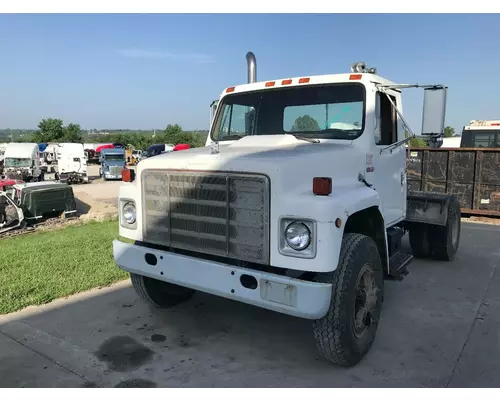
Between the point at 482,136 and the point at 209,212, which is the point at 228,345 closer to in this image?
the point at 209,212

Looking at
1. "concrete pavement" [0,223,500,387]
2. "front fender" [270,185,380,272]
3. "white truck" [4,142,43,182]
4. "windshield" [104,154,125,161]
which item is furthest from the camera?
"windshield" [104,154,125,161]

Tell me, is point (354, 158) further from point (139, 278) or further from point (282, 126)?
point (139, 278)

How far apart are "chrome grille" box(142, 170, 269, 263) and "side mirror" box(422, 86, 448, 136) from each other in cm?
194

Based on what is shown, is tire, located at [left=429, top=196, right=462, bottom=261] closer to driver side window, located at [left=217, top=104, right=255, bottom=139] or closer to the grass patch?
driver side window, located at [left=217, top=104, right=255, bottom=139]

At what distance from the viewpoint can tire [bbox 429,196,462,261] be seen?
659 cm

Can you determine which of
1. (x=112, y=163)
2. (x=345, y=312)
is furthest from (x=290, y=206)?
(x=112, y=163)

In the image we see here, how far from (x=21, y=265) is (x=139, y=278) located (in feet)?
9.43

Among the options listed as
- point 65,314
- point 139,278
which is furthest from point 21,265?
point 139,278

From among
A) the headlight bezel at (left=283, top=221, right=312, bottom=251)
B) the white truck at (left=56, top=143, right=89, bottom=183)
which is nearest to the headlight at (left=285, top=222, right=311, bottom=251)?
the headlight bezel at (left=283, top=221, right=312, bottom=251)

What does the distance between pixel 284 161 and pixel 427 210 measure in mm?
4029

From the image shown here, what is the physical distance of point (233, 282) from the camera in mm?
3350

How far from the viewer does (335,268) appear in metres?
3.12

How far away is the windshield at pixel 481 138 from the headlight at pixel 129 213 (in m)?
13.0

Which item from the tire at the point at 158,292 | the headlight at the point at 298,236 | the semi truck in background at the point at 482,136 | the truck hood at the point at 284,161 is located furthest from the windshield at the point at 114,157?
the headlight at the point at 298,236
